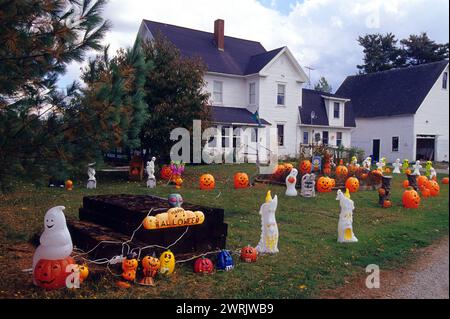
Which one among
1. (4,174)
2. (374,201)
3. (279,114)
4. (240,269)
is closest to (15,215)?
(4,174)

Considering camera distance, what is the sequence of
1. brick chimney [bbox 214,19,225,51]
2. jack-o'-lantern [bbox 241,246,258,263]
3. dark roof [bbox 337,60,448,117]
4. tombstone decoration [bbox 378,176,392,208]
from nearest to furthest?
dark roof [bbox 337,60,448,117]
jack-o'-lantern [bbox 241,246,258,263]
tombstone decoration [bbox 378,176,392,208]
brick chimney [bbox 214,19,225,51]

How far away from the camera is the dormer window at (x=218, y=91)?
86.2 feet

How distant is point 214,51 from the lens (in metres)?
27.3

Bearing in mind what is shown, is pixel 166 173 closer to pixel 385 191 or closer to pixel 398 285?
pixel 385 191

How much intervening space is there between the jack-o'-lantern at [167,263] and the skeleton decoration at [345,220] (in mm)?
3413

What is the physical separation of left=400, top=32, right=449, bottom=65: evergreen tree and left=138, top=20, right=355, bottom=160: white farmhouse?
797 inches

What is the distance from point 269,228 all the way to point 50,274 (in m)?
3.35

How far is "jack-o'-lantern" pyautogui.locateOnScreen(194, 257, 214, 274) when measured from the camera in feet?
19.0

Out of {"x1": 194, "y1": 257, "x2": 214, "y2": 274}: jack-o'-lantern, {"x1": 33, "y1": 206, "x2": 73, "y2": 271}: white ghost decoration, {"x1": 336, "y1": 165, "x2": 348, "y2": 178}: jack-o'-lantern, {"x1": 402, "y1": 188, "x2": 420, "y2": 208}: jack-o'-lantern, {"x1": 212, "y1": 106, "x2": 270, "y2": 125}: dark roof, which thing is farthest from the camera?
{"x1": 212, "y1": 106, "x2": 270, "y2": 125}: dark roof

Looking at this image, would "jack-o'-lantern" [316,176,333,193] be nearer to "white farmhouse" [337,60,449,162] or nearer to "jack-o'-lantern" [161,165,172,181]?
"jack-o'-lantern" [161,165,172,181]

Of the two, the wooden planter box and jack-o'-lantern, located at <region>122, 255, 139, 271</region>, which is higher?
the wooden planter box

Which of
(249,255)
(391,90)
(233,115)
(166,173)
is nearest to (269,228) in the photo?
(249,255)

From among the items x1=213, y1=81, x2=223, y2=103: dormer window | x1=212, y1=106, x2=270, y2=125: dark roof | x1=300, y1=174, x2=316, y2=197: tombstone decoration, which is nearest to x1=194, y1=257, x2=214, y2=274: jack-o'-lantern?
x1=300, y1=174, x2=316, y2=197: tombstone decoration

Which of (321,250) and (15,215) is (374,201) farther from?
(15,215)
